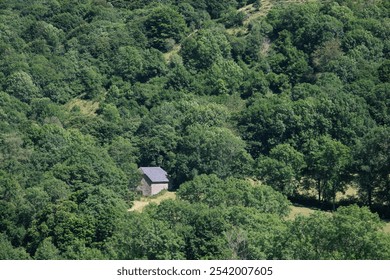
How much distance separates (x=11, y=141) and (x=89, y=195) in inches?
784

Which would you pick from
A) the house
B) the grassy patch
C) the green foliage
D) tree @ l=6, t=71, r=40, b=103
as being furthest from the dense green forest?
the grassy patch

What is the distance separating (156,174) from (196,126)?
291 inches

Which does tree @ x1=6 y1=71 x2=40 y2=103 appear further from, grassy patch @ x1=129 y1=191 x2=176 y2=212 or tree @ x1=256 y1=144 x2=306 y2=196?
tree @ x1=256 y1=144 x2=306 y2=196

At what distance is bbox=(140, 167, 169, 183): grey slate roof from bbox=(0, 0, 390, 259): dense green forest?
0.95 m

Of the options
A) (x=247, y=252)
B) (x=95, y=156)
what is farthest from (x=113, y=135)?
(x=247, y=252)

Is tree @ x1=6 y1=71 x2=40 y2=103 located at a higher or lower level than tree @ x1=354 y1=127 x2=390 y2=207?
Answer: lower

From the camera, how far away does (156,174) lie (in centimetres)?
10044

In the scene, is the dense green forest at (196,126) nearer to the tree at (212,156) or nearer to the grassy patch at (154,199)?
the tree at (212,156)

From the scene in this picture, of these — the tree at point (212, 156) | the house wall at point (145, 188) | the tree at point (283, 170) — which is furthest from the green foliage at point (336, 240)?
the house wall at point (145, 188)

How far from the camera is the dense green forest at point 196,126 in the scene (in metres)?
72.5

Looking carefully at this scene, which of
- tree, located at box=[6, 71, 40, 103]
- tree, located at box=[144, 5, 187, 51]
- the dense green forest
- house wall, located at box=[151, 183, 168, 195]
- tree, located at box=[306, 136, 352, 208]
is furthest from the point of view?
tree, located at box=[144, 5, 187, 51]

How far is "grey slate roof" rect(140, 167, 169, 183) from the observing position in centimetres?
9925

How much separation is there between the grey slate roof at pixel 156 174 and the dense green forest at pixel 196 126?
3.11ft

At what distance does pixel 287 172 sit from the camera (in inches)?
3688
